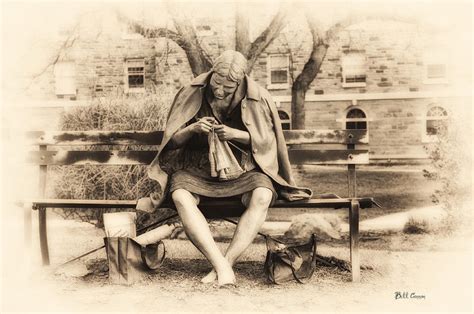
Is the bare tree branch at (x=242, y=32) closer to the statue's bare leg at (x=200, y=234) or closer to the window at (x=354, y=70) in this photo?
the statue's bare leg at (x=200, y=234)

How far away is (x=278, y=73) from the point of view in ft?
69.9

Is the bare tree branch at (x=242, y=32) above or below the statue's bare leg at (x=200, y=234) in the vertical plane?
above

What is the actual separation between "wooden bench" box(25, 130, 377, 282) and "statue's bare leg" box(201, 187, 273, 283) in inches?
8.6

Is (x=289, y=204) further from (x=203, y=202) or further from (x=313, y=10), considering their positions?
(x=313, y=10)

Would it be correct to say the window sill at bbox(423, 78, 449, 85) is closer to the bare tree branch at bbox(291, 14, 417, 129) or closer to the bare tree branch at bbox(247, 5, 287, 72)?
the bare tree branch at bbox(291, 14, 417, 129)

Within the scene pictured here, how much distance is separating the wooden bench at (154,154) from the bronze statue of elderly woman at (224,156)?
166mm

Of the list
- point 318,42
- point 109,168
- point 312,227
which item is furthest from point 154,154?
point 318,42

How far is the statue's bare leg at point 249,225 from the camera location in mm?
4180

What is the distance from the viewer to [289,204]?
4500mm

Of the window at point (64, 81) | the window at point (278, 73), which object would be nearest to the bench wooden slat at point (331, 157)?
the window at point (64, 81)

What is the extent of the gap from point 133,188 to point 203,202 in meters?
2.94

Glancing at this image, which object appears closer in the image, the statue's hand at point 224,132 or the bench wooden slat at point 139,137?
the statue's hand at point 224,132

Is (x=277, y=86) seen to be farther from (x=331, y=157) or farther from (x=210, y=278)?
(x=210, y=278)

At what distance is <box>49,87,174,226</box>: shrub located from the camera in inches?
285
